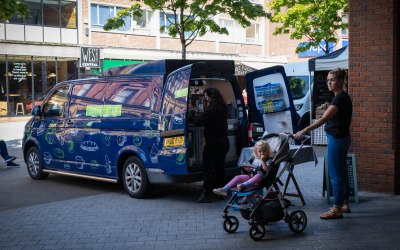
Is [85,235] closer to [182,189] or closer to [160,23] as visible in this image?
[182,189]

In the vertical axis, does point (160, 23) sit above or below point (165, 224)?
above

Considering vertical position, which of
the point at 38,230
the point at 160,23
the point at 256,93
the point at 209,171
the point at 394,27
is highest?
the point at 160,23

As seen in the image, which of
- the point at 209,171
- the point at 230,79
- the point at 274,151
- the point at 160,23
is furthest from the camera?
the point at 160,23

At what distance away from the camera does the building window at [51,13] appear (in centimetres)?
2836

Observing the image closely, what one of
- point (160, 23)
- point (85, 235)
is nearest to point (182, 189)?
point (85, 235)

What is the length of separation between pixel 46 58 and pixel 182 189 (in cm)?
2116

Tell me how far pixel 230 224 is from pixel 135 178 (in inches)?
107

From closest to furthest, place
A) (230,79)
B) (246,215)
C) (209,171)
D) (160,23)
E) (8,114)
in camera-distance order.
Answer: (246,215) → (209,171) → (230,79) → (8,114) → (160,23)

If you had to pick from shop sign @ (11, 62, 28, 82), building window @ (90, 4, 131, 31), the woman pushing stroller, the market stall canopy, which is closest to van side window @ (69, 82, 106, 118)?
the woman pushing stroller

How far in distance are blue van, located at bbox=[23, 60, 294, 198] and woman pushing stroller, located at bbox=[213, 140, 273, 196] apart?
1.49 metres

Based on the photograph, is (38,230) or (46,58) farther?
(46,58)

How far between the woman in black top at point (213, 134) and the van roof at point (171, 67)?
607mm

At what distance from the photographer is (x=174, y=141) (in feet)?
25.8

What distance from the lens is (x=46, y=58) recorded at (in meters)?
28.4
